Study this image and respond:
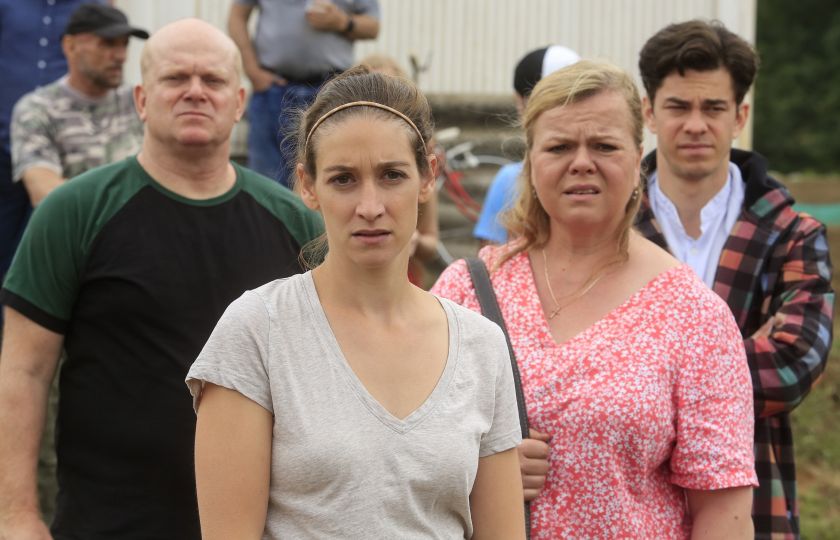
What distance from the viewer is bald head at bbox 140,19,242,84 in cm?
396

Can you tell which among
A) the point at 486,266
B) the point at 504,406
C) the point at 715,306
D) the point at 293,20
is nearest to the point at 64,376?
the point at 486,266

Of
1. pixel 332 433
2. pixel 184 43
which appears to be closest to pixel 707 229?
pixel 184 43

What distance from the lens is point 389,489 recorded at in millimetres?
2420

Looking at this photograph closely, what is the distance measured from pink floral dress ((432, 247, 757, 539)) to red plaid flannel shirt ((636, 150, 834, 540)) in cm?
51

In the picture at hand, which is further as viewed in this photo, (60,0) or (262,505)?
(60,0)

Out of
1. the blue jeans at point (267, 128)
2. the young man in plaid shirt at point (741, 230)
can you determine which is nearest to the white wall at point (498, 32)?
the blue jeans at point (267, 128)

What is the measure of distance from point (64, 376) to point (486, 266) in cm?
131

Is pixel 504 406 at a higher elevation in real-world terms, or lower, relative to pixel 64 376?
higher

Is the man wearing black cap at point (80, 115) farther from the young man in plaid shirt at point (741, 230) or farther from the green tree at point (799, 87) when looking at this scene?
the green tree at point (799, 87)

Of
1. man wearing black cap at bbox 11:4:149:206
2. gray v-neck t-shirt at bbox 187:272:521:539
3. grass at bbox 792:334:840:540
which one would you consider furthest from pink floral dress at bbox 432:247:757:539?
grass at bbox 792:334:840:540

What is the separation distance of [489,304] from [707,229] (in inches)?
41.8

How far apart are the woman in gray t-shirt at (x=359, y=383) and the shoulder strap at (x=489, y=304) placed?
1.23ft

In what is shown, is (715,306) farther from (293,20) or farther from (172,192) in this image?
(293,20)

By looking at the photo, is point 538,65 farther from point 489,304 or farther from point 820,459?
point 820,459
